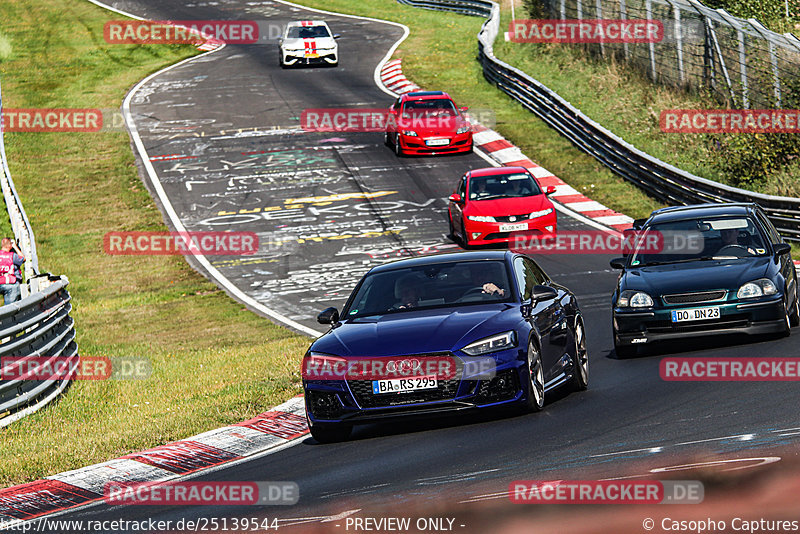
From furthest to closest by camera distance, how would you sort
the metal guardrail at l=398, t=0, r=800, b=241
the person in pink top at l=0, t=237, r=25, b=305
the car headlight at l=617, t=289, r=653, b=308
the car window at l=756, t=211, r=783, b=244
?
the metal guardrail at l=398, t=0, r=800, b=241, the person in pink top at l=0, t=237, r=25, b=305, the car window at l=756, t=211, r=783, b=244, the car headlight at l=617, t=289, r=653, b=308

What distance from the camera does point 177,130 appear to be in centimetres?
3900

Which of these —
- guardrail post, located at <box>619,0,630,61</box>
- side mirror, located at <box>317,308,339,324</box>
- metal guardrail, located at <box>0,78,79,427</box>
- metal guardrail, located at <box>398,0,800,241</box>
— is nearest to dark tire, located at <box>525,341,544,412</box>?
side mirror, located at <box>317,308,339,324</box>

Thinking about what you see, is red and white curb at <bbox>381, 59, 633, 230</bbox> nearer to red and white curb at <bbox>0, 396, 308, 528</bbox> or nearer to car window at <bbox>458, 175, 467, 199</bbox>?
car window at <bbox>458, 175, 467, 199</bbox>

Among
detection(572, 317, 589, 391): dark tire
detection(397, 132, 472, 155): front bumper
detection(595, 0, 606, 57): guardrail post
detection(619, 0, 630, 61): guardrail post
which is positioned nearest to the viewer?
detection(572, 317, 589, 391): dark tire

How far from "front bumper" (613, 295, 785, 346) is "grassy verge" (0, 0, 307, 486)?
3.82 meters

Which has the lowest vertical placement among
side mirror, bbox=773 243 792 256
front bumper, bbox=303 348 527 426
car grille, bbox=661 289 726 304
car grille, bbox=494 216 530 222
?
car grille, bbox=494 216 530 222

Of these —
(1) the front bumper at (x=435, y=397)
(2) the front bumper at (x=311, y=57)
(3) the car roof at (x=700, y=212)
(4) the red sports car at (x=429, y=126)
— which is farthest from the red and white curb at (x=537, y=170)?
(1) the front bumper at (x=435, y=397)

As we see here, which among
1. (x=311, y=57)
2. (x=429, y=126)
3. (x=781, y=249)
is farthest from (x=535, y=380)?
(x=311, y=57)

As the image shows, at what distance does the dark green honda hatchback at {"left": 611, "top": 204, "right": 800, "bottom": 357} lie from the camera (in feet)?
41.3

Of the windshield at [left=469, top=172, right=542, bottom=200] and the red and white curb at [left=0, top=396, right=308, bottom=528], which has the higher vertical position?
the red and white curb at [left=0, top=396, right=308, bottom=528]

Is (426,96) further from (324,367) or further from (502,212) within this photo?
(324,367)

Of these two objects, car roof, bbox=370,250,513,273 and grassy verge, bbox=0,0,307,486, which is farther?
grassy verge, bbox=0,0,307,486

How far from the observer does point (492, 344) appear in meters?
9.66

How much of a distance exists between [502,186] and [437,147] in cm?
874
